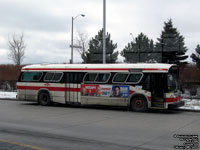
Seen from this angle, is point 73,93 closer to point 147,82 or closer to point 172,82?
point 147,82

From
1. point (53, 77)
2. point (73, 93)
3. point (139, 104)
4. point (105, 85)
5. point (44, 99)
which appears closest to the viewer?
point (139, 104)

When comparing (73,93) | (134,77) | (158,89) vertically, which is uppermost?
(134,77)

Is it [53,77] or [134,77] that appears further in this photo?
[53,77]

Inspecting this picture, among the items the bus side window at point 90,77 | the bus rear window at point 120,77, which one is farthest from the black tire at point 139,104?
the bus side window at point 90,77

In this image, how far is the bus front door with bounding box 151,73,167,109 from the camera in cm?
1661

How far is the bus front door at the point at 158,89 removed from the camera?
1661 centimetres

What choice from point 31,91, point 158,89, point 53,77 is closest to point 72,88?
point 53,77

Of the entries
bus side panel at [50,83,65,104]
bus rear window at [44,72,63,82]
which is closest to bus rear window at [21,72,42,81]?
bus rear window at [44,72,63,82]

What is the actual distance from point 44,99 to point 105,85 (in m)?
4.56

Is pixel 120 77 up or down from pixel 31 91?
up

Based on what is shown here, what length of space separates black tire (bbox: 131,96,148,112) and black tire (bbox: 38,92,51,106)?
568cm

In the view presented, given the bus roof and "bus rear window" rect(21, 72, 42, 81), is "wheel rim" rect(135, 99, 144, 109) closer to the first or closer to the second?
the bus roof

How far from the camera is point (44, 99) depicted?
20.5 meters

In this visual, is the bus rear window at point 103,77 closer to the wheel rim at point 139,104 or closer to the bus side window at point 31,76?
the wheel rim at point 139,104
